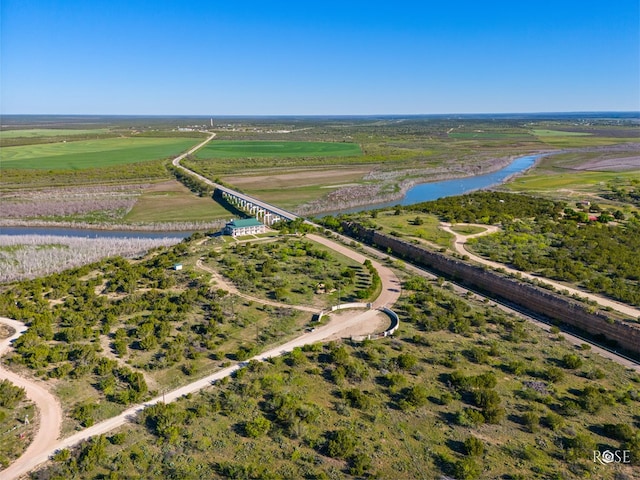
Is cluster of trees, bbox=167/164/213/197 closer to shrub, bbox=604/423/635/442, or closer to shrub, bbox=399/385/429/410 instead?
shrub, bbox=399/385/429/410

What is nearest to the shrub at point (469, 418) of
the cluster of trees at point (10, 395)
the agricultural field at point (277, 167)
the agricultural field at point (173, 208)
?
the cluster of trees at point (10, 395)

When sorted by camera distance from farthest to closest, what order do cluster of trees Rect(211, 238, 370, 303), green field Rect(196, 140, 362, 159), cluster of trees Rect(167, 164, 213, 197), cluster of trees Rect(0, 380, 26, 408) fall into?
green field Rect(196, 140, 362, 159), cluster of trees Rect(167, 164, 213, 197), cluster of trees Rect(211, 238, 370, 303), cluster of trees Rect(0, 380, 26, 408)

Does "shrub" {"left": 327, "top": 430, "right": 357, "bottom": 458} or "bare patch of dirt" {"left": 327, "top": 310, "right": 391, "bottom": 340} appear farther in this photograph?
"bare patch of dirt" {"left": 327, "top": 310, "right": 391, "bottom": 340}

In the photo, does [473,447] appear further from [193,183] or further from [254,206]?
[193,183]

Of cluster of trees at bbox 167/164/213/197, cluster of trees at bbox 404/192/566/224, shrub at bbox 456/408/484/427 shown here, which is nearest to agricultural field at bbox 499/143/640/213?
cluster of trees at bbox 404/192/566/224

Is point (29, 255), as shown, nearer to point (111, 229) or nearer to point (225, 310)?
point (111, 229)

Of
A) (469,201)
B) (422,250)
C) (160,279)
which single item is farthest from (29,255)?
A: (469,201)

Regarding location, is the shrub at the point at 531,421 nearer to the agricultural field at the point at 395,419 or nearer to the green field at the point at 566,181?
the agricultural field at the point at 395,419
